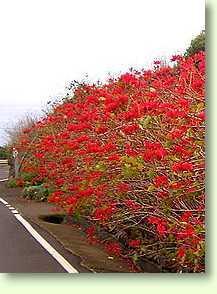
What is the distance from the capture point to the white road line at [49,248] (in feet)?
13.5

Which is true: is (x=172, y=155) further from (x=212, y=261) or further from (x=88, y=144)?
(x=88, y=144)

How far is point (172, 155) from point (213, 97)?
1.54 feet

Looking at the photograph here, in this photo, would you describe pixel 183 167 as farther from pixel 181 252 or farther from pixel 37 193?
pixel 37 193

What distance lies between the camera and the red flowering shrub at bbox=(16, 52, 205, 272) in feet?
11.5

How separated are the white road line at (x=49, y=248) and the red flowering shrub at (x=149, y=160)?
0.48 m

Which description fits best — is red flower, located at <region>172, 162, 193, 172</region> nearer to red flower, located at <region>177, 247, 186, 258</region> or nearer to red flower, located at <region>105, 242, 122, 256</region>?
red flower, located at <region>177, 247, 186, 258</region>

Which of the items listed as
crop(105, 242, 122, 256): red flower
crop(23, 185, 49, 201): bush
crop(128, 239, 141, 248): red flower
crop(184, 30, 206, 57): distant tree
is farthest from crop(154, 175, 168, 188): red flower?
crop(23, 185, 49, 201): bush

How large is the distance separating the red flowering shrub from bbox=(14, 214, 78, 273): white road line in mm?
477

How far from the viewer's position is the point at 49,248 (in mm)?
4984

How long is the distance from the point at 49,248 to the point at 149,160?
5.38 feet

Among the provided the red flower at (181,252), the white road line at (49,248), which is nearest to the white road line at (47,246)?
the white road line at (49,248)

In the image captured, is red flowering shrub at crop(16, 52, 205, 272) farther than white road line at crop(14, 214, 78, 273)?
No

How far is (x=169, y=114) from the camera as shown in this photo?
360 cm

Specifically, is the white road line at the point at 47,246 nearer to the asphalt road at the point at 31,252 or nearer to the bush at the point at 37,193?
the asphalt road at the point at 31,252
